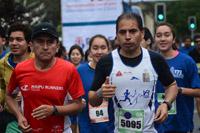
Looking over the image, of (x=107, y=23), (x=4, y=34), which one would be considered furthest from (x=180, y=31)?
(x=4, y=34)

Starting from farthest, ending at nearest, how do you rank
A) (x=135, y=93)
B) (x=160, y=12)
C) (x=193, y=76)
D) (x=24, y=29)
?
(x=160, y=12)
(x=193, y=76)
(x=24, y=29)
(x=135, y=93)

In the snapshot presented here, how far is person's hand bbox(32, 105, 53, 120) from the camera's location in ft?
18.1

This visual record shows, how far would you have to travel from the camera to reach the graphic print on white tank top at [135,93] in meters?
5.61

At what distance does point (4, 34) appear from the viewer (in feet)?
28.2

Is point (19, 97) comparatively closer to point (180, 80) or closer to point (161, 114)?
point (161, 114)

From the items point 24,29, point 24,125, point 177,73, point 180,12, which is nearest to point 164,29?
point 177,73

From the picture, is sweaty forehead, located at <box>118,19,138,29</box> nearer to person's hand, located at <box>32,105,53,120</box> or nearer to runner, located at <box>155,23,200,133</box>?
person's hand, located at <box>32,105,53,120</box>

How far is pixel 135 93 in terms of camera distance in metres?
5.63

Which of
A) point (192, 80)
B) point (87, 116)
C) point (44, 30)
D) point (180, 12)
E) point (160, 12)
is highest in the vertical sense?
point (180, 12)

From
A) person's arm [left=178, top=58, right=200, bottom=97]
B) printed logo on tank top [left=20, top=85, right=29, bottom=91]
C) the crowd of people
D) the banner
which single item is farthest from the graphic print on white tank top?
the banner

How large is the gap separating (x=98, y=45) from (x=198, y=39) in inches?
318

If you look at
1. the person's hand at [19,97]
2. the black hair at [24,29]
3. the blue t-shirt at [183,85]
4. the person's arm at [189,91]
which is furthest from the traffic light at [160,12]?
the person's hand at [19,97]

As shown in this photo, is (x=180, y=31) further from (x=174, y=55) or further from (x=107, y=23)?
(x=174, y=55)

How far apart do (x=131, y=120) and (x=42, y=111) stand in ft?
2.54
